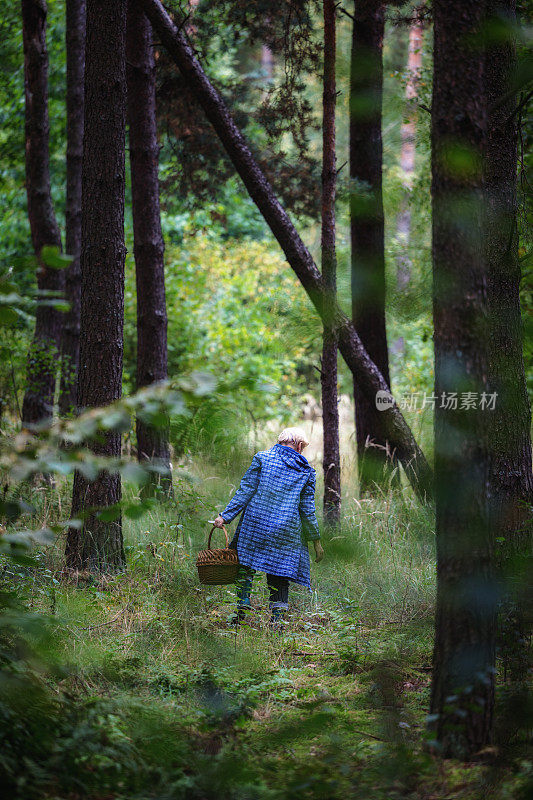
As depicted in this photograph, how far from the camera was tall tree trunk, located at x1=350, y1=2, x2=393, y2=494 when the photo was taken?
8.74m

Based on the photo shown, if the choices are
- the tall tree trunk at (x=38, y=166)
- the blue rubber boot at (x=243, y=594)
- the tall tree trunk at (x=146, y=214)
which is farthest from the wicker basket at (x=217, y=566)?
the tall tree trunk at (x=38, y=166)

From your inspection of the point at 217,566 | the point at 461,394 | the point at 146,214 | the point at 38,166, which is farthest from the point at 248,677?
the point at 38,166

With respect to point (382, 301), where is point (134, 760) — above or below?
below

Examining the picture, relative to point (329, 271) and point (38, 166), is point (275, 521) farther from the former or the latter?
point (38, 166)

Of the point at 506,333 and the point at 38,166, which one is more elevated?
the point at 38,166

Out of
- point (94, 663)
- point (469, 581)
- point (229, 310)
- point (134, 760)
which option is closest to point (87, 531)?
point (94, 663)

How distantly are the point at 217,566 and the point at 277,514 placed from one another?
1.97ft

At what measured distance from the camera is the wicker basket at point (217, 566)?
5508mm

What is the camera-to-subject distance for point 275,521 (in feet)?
18.9

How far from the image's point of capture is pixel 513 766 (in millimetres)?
3125

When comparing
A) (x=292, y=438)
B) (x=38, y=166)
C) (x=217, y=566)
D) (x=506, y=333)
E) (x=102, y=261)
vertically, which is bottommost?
(x=217, y=566)

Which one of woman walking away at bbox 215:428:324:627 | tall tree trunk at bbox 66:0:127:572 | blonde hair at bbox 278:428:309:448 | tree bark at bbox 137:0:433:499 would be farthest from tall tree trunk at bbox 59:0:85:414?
woman walking away at bbox 215:428:324:627

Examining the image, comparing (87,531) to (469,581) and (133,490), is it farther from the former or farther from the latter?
(469,581)

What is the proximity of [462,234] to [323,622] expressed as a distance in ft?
11.1
